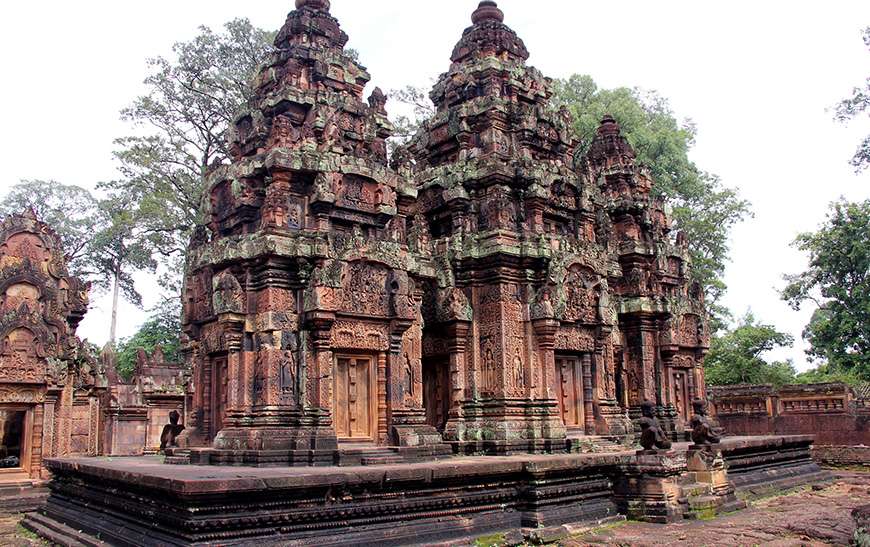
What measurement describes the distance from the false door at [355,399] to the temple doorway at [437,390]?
2.90 metres

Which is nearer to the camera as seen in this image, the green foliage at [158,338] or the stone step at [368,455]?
the stone step at [368,455]

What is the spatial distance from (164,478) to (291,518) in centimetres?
128

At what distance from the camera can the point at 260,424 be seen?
9.87 metres

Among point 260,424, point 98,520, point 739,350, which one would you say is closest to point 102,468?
point 98,520

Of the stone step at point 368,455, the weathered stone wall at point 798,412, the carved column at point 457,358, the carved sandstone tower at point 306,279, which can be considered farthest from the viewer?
the weathered stone wall at point 798,412

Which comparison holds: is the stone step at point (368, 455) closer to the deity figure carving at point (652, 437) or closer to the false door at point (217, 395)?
the false door at point (217, 395)

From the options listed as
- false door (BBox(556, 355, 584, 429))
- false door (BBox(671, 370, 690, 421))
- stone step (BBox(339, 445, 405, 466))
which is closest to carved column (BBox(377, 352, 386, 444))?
stone step (BBox(339, 445, 405, 466))

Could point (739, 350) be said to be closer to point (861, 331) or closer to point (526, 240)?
point (861, 331)

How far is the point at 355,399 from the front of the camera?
10.8 metres

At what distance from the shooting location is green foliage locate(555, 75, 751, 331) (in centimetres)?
2823

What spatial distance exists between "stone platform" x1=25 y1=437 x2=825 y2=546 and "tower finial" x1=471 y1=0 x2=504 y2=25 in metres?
9.11

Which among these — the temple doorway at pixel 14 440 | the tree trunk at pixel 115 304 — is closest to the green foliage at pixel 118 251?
the tree trunk at pixel 115 304

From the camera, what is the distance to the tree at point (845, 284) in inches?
837

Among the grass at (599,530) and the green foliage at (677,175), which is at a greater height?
the green foliage at (677,175)
